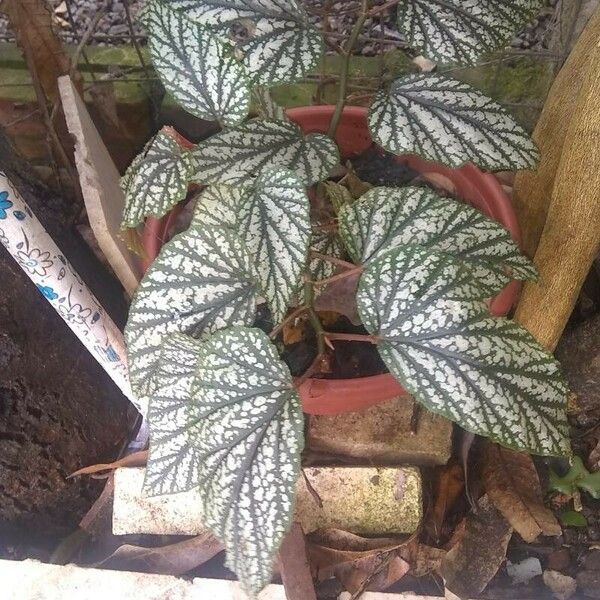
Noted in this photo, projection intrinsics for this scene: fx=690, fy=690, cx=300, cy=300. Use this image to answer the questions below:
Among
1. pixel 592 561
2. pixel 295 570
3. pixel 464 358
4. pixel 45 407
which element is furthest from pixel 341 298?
pixel 592 561

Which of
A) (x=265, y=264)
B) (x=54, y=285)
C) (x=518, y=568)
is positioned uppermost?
(x=265, y=264)

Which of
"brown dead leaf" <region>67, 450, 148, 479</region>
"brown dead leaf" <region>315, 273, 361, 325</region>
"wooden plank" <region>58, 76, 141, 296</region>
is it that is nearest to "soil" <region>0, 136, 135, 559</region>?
"brown dead leaf" <region>67, 450, 148, 479</region>

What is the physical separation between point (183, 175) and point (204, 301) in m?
0.15

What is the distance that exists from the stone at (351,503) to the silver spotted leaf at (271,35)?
638 millimetres

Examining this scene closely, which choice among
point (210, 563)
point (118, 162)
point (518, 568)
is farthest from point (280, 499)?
point (118, 162)

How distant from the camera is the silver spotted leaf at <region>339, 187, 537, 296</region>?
0.77m

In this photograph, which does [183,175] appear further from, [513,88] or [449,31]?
[513,88]

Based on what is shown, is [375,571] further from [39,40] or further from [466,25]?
[39,40]

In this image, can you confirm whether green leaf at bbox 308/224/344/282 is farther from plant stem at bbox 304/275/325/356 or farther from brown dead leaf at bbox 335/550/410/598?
brown dead leaf at bbox 335/550/410/598

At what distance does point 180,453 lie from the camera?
82 cm

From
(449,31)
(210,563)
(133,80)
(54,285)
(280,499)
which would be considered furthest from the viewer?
(133,80)

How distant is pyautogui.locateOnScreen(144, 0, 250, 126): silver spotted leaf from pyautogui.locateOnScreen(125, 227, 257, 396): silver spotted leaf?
0.16 meters

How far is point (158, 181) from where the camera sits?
0.80 metres

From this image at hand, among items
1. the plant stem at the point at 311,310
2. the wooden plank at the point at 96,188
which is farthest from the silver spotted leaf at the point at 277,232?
the wooden plank at the point at 96,188
